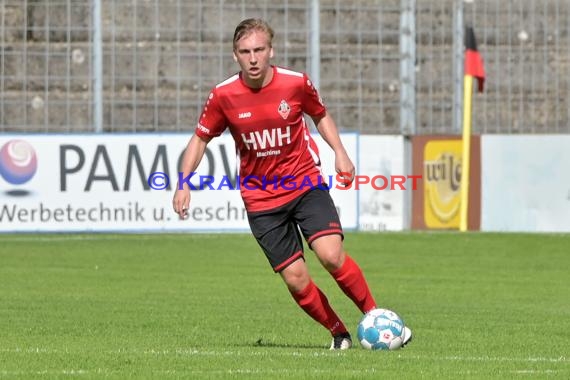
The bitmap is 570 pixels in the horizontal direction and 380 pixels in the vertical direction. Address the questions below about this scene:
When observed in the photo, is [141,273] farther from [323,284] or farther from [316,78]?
[316,78]

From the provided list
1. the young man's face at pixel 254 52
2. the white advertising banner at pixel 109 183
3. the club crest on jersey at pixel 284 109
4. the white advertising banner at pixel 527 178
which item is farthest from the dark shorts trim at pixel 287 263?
the white advertising banner at pixel 527 178

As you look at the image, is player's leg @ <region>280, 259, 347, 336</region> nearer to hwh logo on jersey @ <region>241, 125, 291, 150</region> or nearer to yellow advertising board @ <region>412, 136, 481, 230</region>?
hwh logo on jersey @ <region>241, 125, 291, 150</region>

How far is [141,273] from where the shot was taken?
60.2 ft

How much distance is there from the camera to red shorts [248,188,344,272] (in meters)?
9.78

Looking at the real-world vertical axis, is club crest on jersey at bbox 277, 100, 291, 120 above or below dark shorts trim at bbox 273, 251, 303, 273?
above

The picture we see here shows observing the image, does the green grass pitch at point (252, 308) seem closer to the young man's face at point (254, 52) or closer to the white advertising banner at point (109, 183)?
the white advertising banner at point (109, 183)

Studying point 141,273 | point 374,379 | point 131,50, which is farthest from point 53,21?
point 374,379

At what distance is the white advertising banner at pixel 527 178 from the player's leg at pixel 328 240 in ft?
50.8

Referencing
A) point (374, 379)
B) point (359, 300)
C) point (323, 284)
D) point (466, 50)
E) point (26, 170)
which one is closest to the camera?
point (374, 379)

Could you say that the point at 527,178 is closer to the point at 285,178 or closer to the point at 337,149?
the point at 285,178

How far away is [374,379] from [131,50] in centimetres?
1851

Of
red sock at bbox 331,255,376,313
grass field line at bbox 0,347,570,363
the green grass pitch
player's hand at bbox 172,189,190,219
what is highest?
player's hand at bbox 172,189,190,219

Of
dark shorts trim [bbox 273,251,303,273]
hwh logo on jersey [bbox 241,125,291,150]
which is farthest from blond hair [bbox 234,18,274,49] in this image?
dark shorts trim [bbox 273,251,303,273]

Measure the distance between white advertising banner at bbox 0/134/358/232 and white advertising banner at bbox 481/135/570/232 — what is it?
283 centimetres
